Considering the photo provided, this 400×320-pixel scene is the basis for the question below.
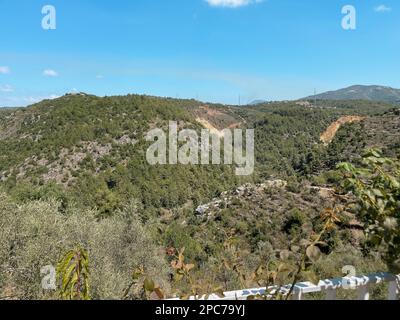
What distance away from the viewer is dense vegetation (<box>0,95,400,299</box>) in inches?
200

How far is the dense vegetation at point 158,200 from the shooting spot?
5.09 metres

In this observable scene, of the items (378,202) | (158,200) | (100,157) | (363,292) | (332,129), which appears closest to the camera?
(378,202)

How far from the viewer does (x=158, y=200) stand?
4681 cm

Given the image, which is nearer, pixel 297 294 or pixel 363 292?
pixel 297 294

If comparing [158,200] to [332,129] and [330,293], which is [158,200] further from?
[330,293]

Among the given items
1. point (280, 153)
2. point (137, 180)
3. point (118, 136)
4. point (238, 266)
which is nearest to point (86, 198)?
point (137, 180)

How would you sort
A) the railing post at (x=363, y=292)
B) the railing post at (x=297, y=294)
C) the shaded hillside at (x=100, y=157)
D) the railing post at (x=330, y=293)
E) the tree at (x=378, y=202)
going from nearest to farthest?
the tree at (x=378, y=202) < the railing post at (x=297, y=294) < the railing post at (x=330, y=293) < the railing post at (x=363, y=292) < the shaded hillside at (x=100, y=157)

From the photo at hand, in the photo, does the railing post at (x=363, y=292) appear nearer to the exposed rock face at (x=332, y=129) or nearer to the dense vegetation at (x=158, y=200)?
the dense vegetation at (x=158, y=200)

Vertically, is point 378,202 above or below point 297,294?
above

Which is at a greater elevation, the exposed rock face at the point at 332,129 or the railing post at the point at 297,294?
the exposed rock face at the point at 332,129

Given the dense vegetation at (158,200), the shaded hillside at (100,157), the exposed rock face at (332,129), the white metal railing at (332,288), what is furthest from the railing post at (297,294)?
the exposed rock face at (332,129)

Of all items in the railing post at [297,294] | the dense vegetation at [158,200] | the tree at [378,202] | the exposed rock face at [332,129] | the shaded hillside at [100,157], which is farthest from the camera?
the exposed rock face at [332,129]

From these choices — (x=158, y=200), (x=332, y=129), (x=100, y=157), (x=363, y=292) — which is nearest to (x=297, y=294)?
(x=363, y=292)

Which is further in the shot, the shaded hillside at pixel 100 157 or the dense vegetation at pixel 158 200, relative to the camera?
the shaded hillside at pixel 100 157
